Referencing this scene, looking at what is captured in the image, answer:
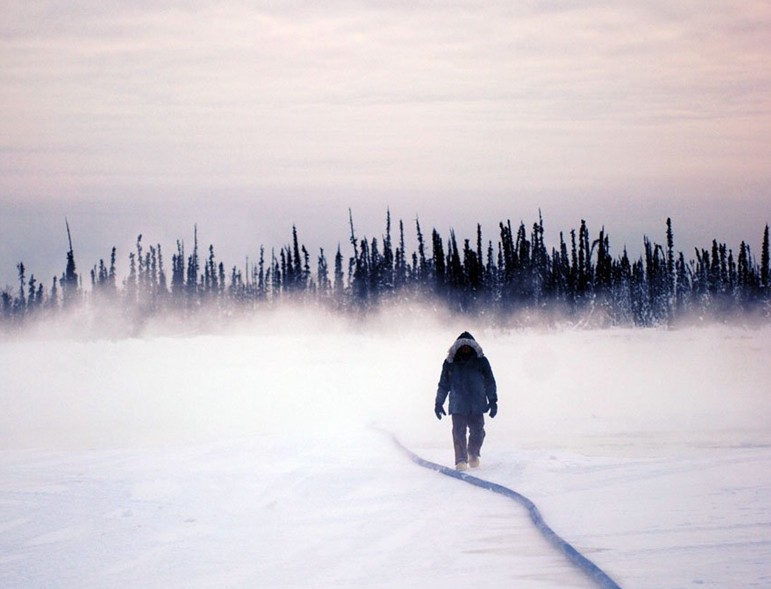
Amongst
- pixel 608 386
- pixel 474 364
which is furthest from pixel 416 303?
pixel 474 364

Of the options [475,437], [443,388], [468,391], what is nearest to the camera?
[475,437]

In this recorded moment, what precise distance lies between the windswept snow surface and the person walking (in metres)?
0.53

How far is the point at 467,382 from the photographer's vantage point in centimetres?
1580

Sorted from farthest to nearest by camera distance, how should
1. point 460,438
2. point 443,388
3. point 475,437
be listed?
point 443,388, point 475,437, point 460,438

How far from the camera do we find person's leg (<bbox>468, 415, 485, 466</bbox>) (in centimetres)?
1538

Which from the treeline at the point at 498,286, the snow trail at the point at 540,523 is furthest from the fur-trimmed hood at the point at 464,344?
the treeline at the point at 498,286

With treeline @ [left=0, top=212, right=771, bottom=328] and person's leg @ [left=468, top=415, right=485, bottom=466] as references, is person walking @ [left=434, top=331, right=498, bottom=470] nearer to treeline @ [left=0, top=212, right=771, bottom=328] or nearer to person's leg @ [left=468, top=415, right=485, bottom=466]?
person's leg @ [left=468, top=415, right=485, bottom=466]

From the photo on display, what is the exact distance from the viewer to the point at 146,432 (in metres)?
23.9

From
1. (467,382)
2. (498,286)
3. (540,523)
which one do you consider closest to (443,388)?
(467,382)

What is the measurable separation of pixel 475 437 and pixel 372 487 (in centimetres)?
237

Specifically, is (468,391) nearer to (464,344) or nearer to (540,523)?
(464,344)

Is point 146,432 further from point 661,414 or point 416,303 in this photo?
point 416,303

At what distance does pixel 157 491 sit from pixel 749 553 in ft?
24.6

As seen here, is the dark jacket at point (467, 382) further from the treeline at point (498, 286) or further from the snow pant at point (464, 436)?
the treeline at point (498, 286)
